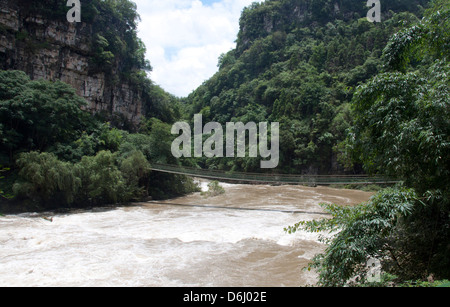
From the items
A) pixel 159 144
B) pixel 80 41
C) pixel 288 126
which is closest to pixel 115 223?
pixel 159 144

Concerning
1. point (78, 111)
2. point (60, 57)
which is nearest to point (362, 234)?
point (78, 111)

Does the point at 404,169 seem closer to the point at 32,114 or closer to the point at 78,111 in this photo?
the point at 32,114

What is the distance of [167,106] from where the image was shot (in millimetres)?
29641

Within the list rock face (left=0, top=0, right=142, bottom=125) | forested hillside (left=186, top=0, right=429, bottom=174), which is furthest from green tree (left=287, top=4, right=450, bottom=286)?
rock face (left=0, top=0, right=142, bottom=125)

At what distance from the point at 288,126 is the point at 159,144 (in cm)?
1650

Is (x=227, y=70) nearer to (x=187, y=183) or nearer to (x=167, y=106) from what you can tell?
(x=167, y=106)

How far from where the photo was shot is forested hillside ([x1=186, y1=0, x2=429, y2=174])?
94.1ft

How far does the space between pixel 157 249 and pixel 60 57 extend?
1990 centimetres

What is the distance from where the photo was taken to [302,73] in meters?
36.7

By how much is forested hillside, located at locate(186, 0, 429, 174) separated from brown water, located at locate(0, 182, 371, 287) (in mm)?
9749

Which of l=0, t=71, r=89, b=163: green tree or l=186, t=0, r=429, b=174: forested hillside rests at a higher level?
l=186, t=0, r=429, b=174: forested hillside

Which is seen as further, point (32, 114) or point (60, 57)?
point (60, 57)

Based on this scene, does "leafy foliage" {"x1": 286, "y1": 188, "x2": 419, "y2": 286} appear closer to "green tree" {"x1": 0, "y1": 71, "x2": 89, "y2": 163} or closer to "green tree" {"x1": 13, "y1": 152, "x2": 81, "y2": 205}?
"green tree" {"x1": 13, "y1": 152, "x2": 81, "y2": 205}
